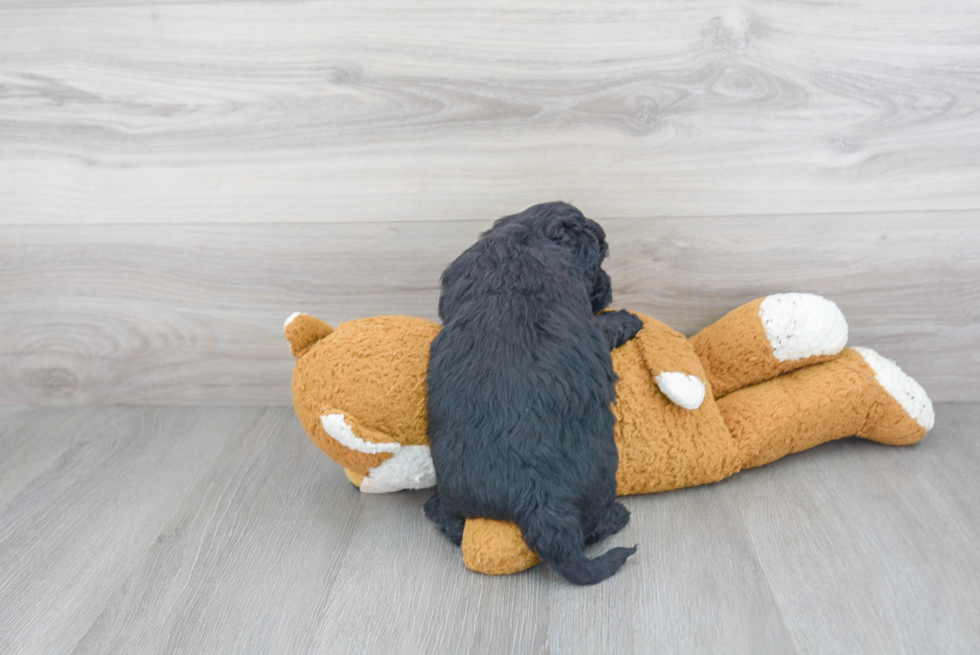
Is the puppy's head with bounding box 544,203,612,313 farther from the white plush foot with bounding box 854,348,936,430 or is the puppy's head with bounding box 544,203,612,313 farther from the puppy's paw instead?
the white plush foot with bounding box 854,348,936,430

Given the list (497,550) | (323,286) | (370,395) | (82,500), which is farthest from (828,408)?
(82,500)

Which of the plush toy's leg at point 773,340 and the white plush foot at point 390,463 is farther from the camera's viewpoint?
the plush toy's leg at point 773,340

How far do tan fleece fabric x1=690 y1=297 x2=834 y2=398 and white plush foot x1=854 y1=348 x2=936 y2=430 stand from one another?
2.4 inches

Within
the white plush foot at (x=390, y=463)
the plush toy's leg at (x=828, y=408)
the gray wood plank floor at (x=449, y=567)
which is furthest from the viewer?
the plush toy's leg at (x=828, y=408)

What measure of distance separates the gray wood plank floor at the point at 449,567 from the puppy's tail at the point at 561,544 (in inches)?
1.0

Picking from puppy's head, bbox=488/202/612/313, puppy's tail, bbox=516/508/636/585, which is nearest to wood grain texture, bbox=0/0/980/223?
puppy's head, bbox=488/202/612/313

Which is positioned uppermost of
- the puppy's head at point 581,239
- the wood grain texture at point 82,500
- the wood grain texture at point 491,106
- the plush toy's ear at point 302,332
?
the wood grain texture at point 491,106

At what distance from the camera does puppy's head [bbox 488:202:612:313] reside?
2.71ft

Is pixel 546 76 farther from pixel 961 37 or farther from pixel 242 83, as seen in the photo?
pixel 961 37

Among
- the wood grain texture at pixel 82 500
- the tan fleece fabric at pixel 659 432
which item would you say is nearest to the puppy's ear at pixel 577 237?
the tan fleece fabric at pixel 659 432

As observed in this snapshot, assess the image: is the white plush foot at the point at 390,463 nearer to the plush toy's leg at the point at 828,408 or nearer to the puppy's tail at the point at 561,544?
the puppy's tail at the point at 561,544

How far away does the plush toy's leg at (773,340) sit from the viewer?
35.1 inches

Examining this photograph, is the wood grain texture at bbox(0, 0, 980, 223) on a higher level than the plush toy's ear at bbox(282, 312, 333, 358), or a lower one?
higher

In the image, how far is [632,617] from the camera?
672 millimetres
